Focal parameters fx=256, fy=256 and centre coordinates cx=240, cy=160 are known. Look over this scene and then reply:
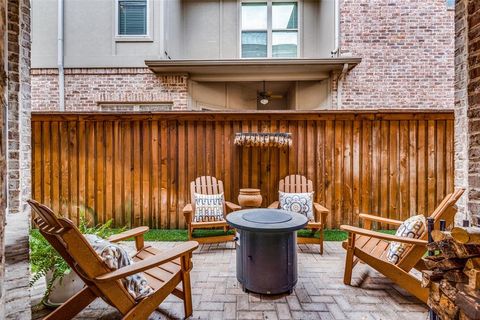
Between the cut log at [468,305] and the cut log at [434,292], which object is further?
the cut log at [434,292]

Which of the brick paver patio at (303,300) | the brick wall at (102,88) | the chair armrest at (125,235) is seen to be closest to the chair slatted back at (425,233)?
the brick paver patio at (303,300)

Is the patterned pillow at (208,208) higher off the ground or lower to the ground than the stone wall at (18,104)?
lower

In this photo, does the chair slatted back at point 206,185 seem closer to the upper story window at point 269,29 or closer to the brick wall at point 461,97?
the brick wall at point 461,97

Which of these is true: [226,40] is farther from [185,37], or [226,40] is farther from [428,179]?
[428,179]

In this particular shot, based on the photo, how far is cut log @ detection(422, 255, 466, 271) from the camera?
1300 mm

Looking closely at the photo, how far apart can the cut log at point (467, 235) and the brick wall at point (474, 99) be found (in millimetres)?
627

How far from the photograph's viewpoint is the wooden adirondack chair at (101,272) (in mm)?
1469

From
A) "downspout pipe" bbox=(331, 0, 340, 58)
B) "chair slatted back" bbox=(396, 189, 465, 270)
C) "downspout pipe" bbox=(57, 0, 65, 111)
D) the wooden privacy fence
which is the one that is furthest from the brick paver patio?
"downspout pipe" bbox=(57, 0, 65, 111)

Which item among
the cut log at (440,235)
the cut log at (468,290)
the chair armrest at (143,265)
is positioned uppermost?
the cut log at (440,235)

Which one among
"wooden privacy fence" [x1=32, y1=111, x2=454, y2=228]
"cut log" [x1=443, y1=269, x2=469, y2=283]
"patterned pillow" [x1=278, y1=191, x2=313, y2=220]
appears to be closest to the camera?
"cut log" [x1=443, y1=269, x2=469, y2=283]

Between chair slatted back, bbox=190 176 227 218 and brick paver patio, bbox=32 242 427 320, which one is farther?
chair slatted back, bbox=190 176 227 218

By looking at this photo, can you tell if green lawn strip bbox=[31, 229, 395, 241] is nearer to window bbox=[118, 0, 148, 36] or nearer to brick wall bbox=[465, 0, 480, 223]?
brick wall bbox=[465, 0, 480, 223]

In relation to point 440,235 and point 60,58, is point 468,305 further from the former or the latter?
point 60,58

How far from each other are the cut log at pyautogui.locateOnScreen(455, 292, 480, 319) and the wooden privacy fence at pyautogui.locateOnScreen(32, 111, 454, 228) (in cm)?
281
